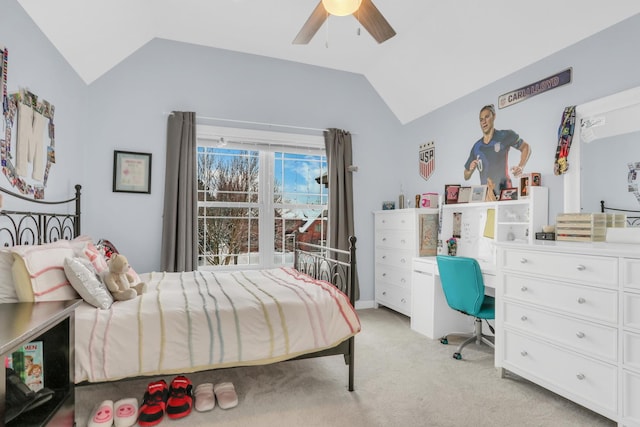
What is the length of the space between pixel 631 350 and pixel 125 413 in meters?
2.71

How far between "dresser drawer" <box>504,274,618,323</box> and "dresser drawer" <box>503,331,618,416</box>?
255mm

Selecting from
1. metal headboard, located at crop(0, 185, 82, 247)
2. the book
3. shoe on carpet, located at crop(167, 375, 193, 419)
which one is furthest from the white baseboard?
the book

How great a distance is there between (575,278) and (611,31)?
1.78 metres

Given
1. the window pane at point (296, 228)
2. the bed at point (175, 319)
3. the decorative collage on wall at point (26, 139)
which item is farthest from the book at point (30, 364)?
the window pane at point (296, 228)

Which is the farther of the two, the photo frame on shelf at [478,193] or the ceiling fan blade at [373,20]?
the photo frame on shelf at [478,193]

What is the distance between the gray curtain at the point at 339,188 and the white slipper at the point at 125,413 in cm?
271

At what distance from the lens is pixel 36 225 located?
8.46 ft

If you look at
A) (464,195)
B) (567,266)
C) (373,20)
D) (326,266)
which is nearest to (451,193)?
(464,195)

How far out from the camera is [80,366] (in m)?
1.78

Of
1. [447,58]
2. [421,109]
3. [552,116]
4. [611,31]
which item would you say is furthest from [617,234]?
[421,109]

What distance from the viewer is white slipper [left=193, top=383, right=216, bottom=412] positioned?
6.91ft

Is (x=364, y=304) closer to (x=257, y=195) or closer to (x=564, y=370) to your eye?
(x=257, y=195)

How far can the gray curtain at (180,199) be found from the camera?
12.2 ft

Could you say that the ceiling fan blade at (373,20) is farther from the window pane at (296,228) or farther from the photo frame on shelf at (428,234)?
the window pane at (296,228)
